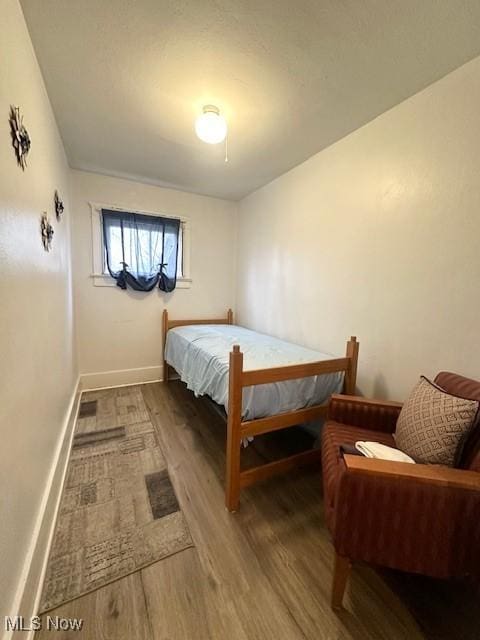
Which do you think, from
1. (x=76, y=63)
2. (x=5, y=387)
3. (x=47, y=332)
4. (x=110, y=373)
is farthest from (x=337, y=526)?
(x=110, y=373)

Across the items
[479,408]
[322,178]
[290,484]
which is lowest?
[290,484]

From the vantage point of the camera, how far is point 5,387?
33.2 inches

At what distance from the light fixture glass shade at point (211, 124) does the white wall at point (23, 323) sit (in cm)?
91

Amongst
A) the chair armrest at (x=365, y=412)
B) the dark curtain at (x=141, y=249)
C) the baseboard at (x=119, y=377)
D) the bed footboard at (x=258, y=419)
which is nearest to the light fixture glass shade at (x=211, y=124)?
the bed footboard at (x=258, y=419)

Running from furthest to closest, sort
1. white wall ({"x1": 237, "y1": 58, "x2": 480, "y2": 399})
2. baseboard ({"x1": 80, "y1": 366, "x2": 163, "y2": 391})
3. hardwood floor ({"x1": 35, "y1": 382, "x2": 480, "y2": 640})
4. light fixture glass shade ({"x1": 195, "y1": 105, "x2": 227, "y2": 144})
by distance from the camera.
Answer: baseboard ({"x1": 80, "y1": 366, "x2": 163, "y2": 391}) → light fixture glass shade ({"x1": 195, "y1": 105, "x2": 227, "y2": 144}) → white wall ({"x1": 237, "y1": 58, "x2": 480, "y2": 399}) → hardwood floor ({"x1": 35, "y1": 382, "x2": 480, "y2": 640})

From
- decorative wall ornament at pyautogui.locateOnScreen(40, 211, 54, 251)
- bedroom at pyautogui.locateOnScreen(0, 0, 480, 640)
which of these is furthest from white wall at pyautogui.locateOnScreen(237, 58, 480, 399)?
decorative wall ornament at pyautogui.locateOnScreen(40, 211, 54, 251)

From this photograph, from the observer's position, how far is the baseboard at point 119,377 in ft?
9.90

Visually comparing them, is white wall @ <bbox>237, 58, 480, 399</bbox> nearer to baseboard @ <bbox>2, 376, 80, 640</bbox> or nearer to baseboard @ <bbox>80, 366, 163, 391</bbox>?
baseboard @ <bbox>80, 366, 163, 391</bbox>

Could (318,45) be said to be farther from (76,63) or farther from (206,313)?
(206,313)

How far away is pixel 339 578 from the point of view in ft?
3.34

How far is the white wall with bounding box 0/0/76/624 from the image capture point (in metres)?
0.85

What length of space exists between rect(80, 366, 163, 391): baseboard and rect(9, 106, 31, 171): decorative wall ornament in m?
2.48

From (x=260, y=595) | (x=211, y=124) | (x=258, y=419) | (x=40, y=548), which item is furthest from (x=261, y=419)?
(x=211, y=124)

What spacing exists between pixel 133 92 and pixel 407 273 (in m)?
2.11
